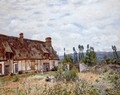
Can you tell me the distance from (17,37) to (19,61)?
2797 mm

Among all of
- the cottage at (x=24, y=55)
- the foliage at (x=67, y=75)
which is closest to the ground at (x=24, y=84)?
the foliage at (x=67, y=75)

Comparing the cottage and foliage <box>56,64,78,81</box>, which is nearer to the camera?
foliage <box>56,64,78,81</box>

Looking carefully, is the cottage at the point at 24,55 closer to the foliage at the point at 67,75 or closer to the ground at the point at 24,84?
the ground at the point at 24,84

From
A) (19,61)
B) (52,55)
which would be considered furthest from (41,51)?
(19,61)

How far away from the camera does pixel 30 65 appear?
1869 centimetres

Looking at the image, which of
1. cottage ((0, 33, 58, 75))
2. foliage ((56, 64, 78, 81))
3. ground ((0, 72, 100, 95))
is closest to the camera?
ground ((0, 72, 100, 95))

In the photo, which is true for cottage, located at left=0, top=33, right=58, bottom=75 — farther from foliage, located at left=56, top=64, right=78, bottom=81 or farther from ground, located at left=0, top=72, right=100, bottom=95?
foliage, located at left=56, top=64, right=78, bottom=81

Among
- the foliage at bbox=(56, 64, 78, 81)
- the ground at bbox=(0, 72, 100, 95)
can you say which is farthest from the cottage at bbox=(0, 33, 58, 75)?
the foliage at bbox=(56, 64, 78, 81)

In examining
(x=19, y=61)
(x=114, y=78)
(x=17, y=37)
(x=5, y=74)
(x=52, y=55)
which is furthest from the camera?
(x=52, y=55)

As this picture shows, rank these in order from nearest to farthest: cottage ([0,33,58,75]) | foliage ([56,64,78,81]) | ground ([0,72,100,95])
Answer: ground ([0,72,100,95]), foliage ([56,64,78,81]), cottage ([0,33,58,75])

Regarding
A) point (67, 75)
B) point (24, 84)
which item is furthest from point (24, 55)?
point (24, 84)

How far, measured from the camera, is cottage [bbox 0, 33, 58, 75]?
16.7m

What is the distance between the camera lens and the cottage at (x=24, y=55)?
54.9ft

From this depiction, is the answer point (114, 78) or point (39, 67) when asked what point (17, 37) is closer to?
point (39, 67)
